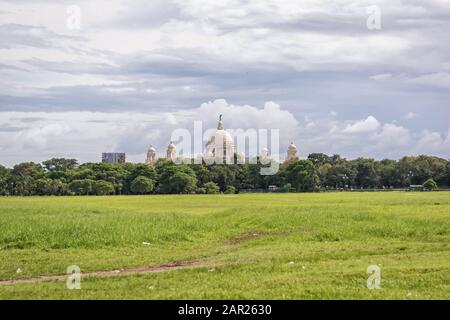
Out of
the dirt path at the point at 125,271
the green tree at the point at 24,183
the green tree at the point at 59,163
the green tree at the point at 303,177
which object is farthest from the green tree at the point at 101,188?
the dirt path at the point at 125,271

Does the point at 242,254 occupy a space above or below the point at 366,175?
below

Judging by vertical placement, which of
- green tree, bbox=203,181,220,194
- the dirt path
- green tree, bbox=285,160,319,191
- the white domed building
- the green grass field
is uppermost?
the white domed building

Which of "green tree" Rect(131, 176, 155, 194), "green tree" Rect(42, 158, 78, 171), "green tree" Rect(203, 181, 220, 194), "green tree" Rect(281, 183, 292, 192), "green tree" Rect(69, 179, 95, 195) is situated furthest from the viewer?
"green tree" Rect(42, 158, 78, 171)

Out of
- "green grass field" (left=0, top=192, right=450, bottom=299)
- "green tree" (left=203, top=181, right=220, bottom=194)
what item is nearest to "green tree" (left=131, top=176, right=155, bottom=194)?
"green tree" (left=203, top=181, right=220, bottom=194)

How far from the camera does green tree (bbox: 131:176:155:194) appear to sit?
354 ft

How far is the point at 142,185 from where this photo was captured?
10806 centimetres

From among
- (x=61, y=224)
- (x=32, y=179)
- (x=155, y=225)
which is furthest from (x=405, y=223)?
(x=32, y=179)

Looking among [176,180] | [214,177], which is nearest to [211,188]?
[214,177]

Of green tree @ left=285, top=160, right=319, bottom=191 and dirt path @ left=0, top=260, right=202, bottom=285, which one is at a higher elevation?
green tree @ left=285, top=160, right=319, bottom=191

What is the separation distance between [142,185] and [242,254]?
85.4 m

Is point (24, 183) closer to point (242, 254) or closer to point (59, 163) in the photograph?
point (59, 163)

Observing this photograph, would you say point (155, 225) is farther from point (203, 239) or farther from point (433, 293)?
point (433, 293)

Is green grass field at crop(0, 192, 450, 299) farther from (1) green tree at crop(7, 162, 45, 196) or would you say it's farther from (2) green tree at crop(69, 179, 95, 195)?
(1) green tree at crop(7, 162, 45, 196)

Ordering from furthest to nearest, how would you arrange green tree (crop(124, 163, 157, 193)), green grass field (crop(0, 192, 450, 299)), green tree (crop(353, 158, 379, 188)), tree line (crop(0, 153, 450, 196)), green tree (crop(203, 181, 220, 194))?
green tree (crop(353, 158, 379, 188)), green tree (crop(203, 181, 220, 194)), green tree (crop(124, 163, 157, 193)), tree line (crop(0, 153, 450, 196)), green grass field (crop(0, 192, 450, 299))
